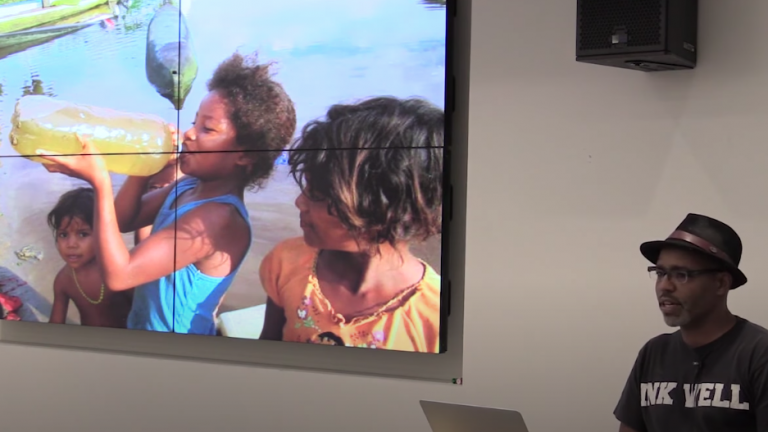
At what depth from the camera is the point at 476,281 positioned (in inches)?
148

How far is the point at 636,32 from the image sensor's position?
307 centimetres

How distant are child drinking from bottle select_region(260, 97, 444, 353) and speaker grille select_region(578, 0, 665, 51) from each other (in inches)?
32.1

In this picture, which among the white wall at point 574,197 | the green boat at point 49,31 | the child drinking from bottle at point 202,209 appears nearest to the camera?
the white wall at point 574,197

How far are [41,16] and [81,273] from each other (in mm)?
1301

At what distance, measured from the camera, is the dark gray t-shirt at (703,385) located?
7.70 feet

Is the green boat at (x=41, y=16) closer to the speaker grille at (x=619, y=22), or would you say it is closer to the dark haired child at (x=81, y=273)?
the dark haired child at (x=81, y=273)

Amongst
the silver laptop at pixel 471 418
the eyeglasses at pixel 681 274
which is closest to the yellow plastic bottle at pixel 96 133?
the silver laptop at pixel 471 418

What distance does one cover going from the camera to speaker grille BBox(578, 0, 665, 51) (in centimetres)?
304

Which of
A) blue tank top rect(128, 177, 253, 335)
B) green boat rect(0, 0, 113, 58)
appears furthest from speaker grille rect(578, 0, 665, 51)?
green boat rect(0, 0, 113, 58)

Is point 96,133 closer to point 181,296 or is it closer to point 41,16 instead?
point 41,16

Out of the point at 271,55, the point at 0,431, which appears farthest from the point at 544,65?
the point at 0,431

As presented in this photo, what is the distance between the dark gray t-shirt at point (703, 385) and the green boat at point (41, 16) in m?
3.19

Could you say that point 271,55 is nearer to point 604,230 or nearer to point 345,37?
point 345,37

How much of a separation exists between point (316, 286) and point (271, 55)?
1031 millimetres
